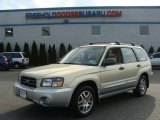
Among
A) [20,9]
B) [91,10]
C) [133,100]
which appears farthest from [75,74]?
[20,9]

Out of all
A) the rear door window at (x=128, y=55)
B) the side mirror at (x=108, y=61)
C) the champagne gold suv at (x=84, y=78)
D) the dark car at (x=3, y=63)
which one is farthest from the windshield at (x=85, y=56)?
the dark car at (x=3, y=63)

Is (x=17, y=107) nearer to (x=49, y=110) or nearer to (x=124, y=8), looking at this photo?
(x=49, y=110)

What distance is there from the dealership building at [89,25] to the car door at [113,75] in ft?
79.3

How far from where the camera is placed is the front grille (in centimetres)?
698

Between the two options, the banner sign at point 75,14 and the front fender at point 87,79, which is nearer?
the front fender at point 87,79

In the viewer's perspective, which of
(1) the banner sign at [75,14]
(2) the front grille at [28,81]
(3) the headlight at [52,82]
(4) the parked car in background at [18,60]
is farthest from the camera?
(1) the banner sign at [75,14]

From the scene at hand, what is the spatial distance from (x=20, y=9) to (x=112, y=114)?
28.2 m

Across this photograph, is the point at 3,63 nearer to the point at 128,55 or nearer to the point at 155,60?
the point at 155,60

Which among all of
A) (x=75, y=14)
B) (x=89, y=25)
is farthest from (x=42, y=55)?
(x=89, y=25)

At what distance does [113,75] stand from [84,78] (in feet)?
4.07

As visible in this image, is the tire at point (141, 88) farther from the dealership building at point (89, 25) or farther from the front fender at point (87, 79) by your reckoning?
the dealership building at point (89, 25)

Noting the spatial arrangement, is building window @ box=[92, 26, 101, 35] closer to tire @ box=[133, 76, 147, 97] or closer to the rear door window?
tire @ box=[133, 76, 147, 97]

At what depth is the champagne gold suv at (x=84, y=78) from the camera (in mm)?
6746

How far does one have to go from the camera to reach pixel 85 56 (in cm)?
822
